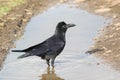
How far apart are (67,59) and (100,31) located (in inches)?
88.8

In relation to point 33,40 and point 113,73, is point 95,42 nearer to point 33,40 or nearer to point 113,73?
point 33,40

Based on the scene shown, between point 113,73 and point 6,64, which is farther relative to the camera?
point 6,64

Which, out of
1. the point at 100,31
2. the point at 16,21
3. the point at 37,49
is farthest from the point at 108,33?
the point at 16,21

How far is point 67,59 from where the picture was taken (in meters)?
11.7

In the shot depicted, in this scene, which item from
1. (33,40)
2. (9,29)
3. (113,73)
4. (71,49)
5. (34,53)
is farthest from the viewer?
(9,29)

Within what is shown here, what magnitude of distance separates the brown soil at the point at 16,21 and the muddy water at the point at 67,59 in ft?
0.79

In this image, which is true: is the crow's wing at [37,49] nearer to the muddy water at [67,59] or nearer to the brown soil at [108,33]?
the muddy water at [67,59]

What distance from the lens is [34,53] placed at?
10977mm

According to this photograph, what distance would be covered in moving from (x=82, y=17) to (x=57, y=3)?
283 centimetres

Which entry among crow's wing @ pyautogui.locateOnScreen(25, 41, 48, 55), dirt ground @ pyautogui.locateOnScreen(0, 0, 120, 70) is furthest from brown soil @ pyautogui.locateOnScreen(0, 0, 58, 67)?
crow's wing @ pyautogui.locateOnScreen(25, 41, 48, 55)

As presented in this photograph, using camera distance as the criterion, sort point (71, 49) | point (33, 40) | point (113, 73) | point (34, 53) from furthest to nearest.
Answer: point (33, 40), point (71, 49), point (34, 53), point (113, 73)

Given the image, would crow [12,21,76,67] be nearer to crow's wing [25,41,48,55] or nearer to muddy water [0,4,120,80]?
crow's wing [25,41,48,55]

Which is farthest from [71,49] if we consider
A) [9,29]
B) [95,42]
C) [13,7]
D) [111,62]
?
[13,7]

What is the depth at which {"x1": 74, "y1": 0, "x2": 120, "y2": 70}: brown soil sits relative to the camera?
1155 centimetres
